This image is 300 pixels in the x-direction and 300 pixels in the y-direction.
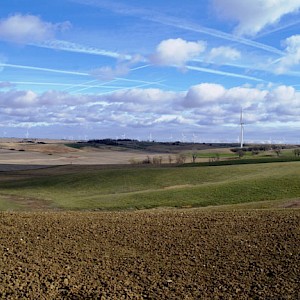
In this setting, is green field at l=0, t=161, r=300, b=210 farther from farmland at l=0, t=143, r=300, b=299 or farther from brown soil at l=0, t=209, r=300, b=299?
brown soil at l=0, t=209, r=300, b=299

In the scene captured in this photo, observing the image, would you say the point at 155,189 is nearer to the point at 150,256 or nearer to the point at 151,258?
the point at 150,256

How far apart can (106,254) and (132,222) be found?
4.21 m

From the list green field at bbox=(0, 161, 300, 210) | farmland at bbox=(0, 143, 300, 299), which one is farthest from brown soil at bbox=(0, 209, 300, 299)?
green field at bbox=(0, 161, 300, 210)

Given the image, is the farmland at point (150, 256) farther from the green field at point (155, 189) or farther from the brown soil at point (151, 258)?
the green field at point (155, 189)

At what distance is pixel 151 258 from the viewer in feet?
44.9

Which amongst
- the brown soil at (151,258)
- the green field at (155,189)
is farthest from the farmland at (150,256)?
the green field at (155,189)

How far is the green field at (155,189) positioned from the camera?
134ft

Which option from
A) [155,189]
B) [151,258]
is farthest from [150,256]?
[155,189]

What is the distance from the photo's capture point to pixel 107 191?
55000 millimetres

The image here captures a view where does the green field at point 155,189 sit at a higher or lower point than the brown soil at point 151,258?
lower

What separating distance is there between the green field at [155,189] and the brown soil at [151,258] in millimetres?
16915

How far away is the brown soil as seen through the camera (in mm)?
11359

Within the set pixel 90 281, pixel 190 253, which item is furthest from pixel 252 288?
pixel 90 281

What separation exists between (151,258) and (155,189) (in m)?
40.9
